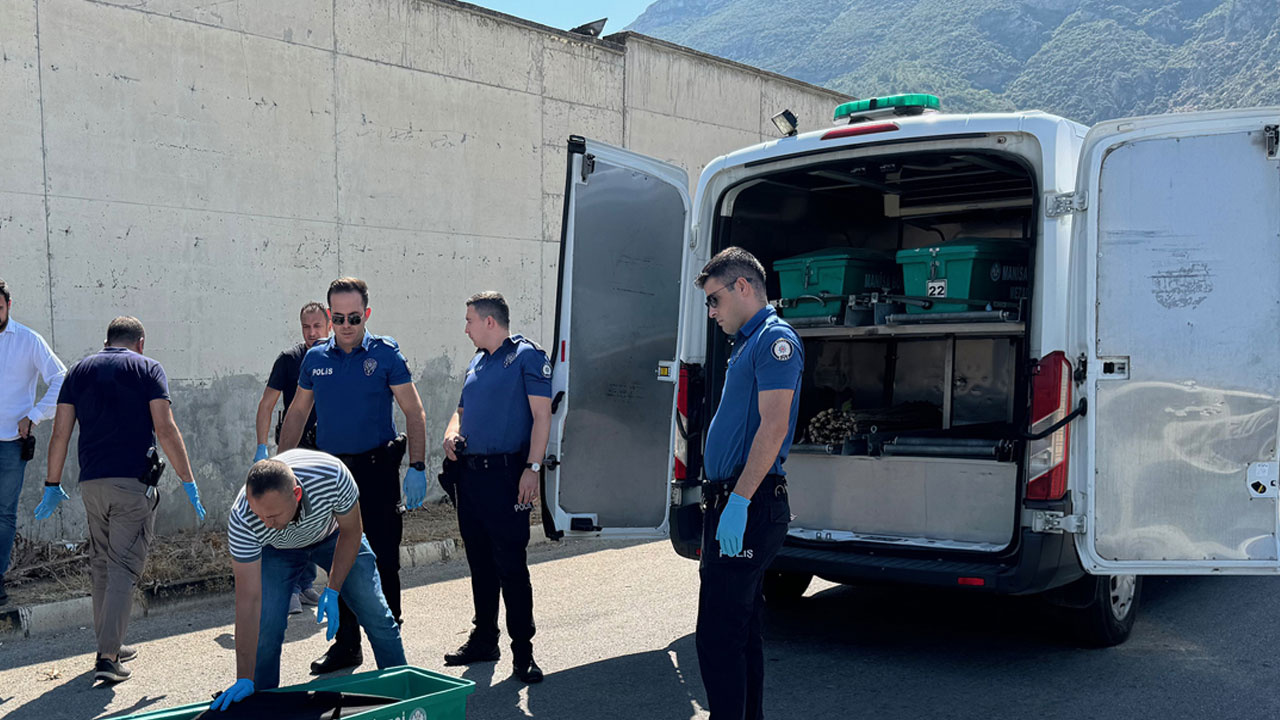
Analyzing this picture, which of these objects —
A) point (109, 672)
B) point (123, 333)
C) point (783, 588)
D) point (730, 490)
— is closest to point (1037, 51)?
point (783, 588)

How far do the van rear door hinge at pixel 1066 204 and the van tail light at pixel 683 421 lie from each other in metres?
1.94

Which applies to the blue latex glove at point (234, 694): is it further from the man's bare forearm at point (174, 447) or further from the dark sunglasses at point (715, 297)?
the man's bare forearm at point (174, 447)

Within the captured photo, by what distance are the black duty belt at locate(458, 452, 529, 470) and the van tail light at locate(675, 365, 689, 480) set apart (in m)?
0.90

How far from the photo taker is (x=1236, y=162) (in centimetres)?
429

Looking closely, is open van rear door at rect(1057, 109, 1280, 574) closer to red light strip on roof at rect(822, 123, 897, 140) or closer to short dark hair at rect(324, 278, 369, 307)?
red light strip on roof at rect(822, 123, 897, 140)

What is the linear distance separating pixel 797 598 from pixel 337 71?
207 inches

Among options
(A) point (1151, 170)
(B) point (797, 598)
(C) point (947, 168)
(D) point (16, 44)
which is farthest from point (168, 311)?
(A) point (1151, 170)

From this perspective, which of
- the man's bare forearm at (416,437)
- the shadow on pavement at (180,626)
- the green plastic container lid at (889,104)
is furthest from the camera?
the shadow on pavement at (180,626)

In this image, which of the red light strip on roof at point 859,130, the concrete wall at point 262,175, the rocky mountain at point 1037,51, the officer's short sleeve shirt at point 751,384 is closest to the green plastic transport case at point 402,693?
the officer's short sleeve shirt at point 751,384

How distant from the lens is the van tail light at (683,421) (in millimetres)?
5543

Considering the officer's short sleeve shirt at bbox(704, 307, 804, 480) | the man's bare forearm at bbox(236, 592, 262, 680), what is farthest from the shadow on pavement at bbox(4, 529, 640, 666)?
the officer's short sleeve shirt at bbox(704, 307, 804, 480)

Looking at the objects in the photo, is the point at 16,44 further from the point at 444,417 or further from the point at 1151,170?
the point at 1151,170

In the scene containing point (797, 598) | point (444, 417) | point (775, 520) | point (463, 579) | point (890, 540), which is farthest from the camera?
point (444, 417)

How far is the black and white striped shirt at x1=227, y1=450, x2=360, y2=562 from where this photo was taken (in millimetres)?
3605
